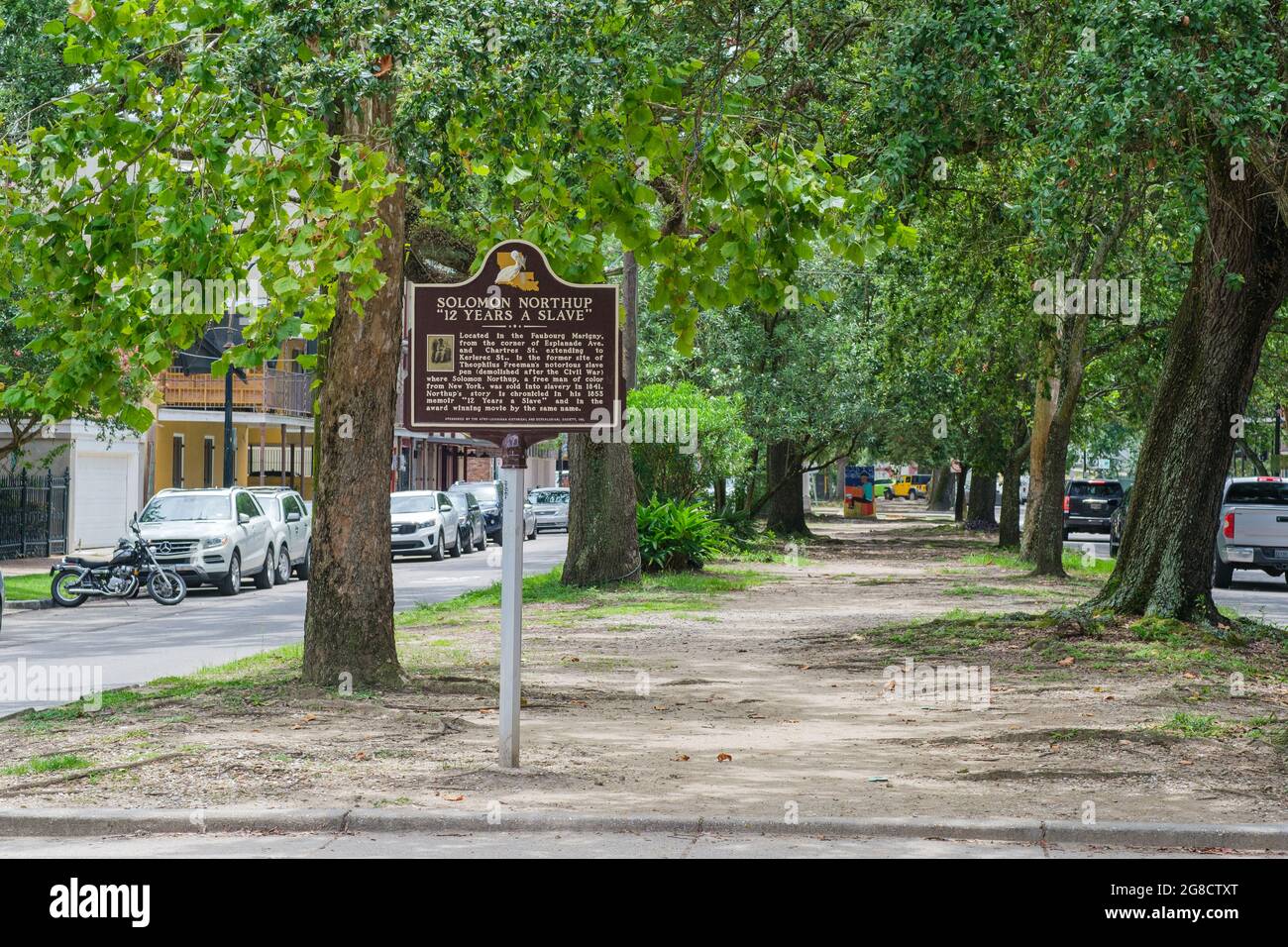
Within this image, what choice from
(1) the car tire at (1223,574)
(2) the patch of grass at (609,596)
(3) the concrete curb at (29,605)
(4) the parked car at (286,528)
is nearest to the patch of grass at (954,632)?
(2) the patch of grass at (609,596)

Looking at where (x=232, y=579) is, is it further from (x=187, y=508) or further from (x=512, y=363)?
(x=512, y=363)

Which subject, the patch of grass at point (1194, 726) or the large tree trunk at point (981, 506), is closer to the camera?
the patch of grass at point (1194, 726)

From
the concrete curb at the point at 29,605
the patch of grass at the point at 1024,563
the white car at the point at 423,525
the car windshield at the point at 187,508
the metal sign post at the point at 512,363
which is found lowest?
the concrete curb at the point at 29,605

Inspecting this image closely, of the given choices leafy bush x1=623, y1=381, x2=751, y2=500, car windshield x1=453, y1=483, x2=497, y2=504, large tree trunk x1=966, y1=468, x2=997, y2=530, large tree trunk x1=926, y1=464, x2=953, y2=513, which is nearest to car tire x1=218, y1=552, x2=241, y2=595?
leafy bush x1=623, y1=381, x2=751, y2=500

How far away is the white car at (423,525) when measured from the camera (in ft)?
124

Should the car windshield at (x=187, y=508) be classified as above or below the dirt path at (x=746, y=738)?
above

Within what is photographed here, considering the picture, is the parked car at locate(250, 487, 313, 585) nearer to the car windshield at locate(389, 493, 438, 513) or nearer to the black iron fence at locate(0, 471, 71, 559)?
the car windshield at locate(389, 493, 438, 513)

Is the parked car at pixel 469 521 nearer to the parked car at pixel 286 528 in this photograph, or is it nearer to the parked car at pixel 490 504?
the parked car at pixel 490 504

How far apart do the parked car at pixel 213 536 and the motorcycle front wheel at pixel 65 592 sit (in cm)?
183

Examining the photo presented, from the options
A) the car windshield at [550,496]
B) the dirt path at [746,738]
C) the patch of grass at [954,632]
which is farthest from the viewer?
the car windshield at [550,496]

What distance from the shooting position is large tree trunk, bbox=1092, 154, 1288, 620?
1588 cm

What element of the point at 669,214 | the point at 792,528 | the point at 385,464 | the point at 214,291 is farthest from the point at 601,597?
the point at 792,528

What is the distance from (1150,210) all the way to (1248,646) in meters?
9.74

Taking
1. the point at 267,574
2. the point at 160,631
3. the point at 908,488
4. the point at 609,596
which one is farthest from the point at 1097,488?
the point at 908,488
